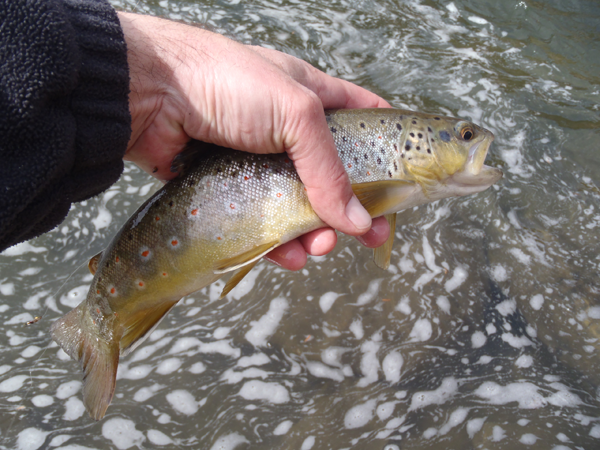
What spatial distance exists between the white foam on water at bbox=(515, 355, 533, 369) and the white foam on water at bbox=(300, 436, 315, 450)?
183 cm

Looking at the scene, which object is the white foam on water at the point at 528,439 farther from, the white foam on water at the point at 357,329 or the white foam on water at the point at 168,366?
the white foam on water at the point at 168,366

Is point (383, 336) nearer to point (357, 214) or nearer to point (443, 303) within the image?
point (443, 303)

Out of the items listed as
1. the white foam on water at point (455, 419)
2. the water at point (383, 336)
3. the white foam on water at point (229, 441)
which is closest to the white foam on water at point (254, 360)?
the water at point (383, 336)

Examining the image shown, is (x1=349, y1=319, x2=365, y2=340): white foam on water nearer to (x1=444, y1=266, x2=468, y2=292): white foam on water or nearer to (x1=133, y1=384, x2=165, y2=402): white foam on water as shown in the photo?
(x1=444, y1=266, x2=468, y2=292): white foam on water

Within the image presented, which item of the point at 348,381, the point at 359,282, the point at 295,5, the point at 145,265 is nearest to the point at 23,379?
the point at 145,265

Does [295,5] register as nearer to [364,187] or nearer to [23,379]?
[364,187]

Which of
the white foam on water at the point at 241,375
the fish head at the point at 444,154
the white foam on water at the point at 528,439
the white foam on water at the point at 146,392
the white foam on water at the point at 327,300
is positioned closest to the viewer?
the fish head at the point at 444,154

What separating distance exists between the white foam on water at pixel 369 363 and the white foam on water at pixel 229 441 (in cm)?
101

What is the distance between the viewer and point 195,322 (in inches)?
162

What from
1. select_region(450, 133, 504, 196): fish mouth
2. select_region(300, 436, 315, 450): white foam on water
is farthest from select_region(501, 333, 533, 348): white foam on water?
select_region(300, 436, 315, 450): white foam on water

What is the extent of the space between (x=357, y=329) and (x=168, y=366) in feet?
5.39

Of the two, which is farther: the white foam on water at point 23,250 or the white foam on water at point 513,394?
the white foam on water at point 23,250

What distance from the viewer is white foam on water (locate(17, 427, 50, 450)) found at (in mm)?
3309

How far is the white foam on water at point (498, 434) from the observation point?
10.8ft
